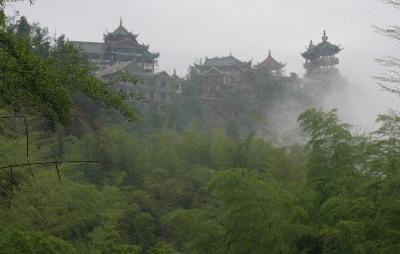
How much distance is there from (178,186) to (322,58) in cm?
2284

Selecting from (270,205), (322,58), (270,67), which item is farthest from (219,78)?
(270,205)

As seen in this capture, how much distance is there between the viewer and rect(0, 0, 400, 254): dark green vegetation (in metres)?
3.72

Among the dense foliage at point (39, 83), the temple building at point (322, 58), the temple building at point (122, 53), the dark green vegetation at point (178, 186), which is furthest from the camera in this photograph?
the temple building at point (322, 58)

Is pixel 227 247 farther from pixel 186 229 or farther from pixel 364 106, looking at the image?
pixel 364 106

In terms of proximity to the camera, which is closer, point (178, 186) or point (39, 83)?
point (39, 83)

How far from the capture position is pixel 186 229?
10516 mm

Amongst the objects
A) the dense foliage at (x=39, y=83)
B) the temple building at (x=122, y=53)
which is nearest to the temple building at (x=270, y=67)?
the temple building at (x=122, y=53)

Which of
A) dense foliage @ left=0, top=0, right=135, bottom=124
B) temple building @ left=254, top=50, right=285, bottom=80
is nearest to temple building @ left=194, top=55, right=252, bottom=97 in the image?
temple building @ left=254, top=50, right=285, bottom=80

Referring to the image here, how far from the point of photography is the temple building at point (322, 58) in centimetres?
3484

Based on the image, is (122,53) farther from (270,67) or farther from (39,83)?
(39,83)

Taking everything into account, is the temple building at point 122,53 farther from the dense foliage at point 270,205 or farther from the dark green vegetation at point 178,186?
the dense foliage at point 270,205

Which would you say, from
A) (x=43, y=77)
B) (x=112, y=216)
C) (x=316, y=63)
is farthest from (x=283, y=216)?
(x=316, y=63)

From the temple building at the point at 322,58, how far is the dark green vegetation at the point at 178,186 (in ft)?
62.9

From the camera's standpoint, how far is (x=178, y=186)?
15.3 metres
